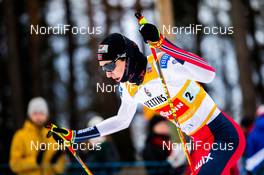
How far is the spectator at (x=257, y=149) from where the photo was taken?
662 cm

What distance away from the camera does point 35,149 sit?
21.8ft

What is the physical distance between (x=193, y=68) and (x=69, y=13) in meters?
9.86

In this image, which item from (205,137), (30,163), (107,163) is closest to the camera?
(205,137)

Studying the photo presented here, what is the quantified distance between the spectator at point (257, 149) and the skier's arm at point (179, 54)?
8.76 feet

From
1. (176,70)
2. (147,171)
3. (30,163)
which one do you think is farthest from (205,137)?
(147,171)

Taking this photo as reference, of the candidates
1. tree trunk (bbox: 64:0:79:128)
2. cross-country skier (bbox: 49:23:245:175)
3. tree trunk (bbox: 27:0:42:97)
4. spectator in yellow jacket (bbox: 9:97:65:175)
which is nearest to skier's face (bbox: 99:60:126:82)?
cross-country skier (bbox: 49:23:245:175)

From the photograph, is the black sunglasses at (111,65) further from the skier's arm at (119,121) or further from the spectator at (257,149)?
the spectator at (257,149)

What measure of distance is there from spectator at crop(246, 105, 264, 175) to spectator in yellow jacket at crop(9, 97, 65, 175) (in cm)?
200

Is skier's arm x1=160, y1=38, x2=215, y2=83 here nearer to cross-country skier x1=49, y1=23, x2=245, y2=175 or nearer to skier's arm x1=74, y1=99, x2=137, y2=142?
cross-country skier x1=49, y1=23, x2=245, y2=175

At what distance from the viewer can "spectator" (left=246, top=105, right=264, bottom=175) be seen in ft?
21.7

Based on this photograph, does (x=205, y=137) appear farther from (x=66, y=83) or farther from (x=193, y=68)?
(x=66, y=83)

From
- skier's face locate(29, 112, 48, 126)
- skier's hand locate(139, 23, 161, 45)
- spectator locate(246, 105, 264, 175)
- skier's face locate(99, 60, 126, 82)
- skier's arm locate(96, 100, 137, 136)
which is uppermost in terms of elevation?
skier's hand locate(139, 23, 161, 45)

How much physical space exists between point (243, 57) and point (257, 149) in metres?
4.12

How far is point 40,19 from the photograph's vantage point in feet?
42.4
